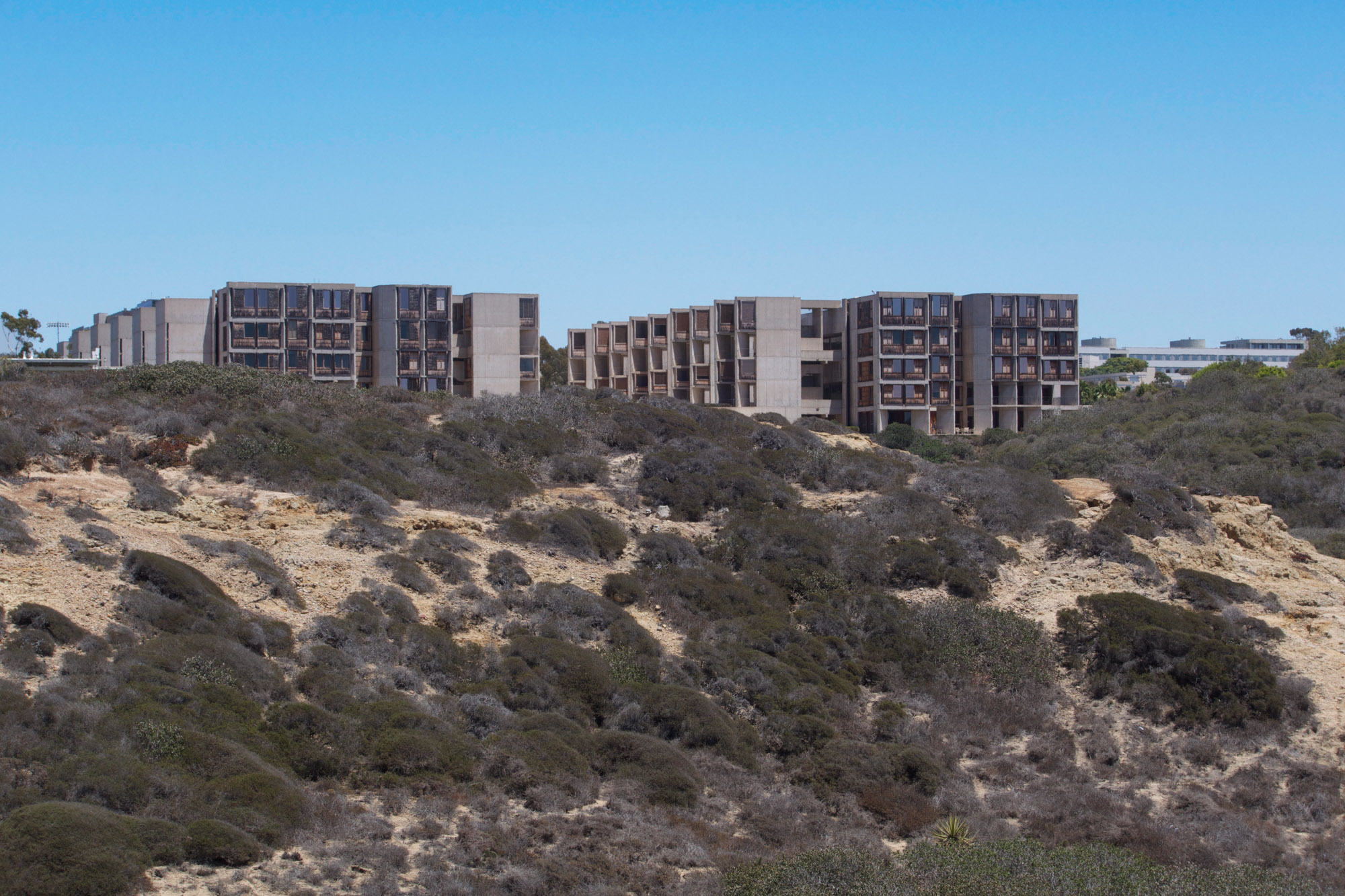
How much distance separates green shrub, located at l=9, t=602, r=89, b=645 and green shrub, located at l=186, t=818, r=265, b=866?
556 cm

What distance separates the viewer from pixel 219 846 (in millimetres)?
13336

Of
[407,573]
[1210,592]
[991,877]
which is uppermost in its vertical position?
[407,573]

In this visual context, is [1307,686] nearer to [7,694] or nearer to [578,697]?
[578,697]

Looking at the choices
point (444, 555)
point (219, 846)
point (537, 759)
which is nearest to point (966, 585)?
point (444, 555)

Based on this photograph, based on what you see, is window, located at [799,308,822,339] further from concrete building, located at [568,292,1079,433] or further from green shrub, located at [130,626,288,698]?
green shrub, located at [130,626,288,698]

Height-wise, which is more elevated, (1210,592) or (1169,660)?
(1210,592)

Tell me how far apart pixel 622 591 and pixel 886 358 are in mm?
55433

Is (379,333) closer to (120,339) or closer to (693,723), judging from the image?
(120,339)

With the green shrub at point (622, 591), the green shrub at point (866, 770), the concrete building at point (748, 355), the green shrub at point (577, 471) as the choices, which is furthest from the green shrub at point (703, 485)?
the concrete building at point (748, 355)

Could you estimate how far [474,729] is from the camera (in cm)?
1898

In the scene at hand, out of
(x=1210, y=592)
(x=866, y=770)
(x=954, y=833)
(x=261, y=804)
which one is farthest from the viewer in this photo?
(x=1210, y=592)

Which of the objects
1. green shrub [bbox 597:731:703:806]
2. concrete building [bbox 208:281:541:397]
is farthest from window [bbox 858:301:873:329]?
green shrub [bbox 597:731:703:806]

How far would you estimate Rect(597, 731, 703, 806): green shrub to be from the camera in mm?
17594

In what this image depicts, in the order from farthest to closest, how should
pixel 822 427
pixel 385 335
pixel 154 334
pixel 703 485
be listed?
pixel 154 334
pixel 385 335
pixel 822 427
pixel 703 485
